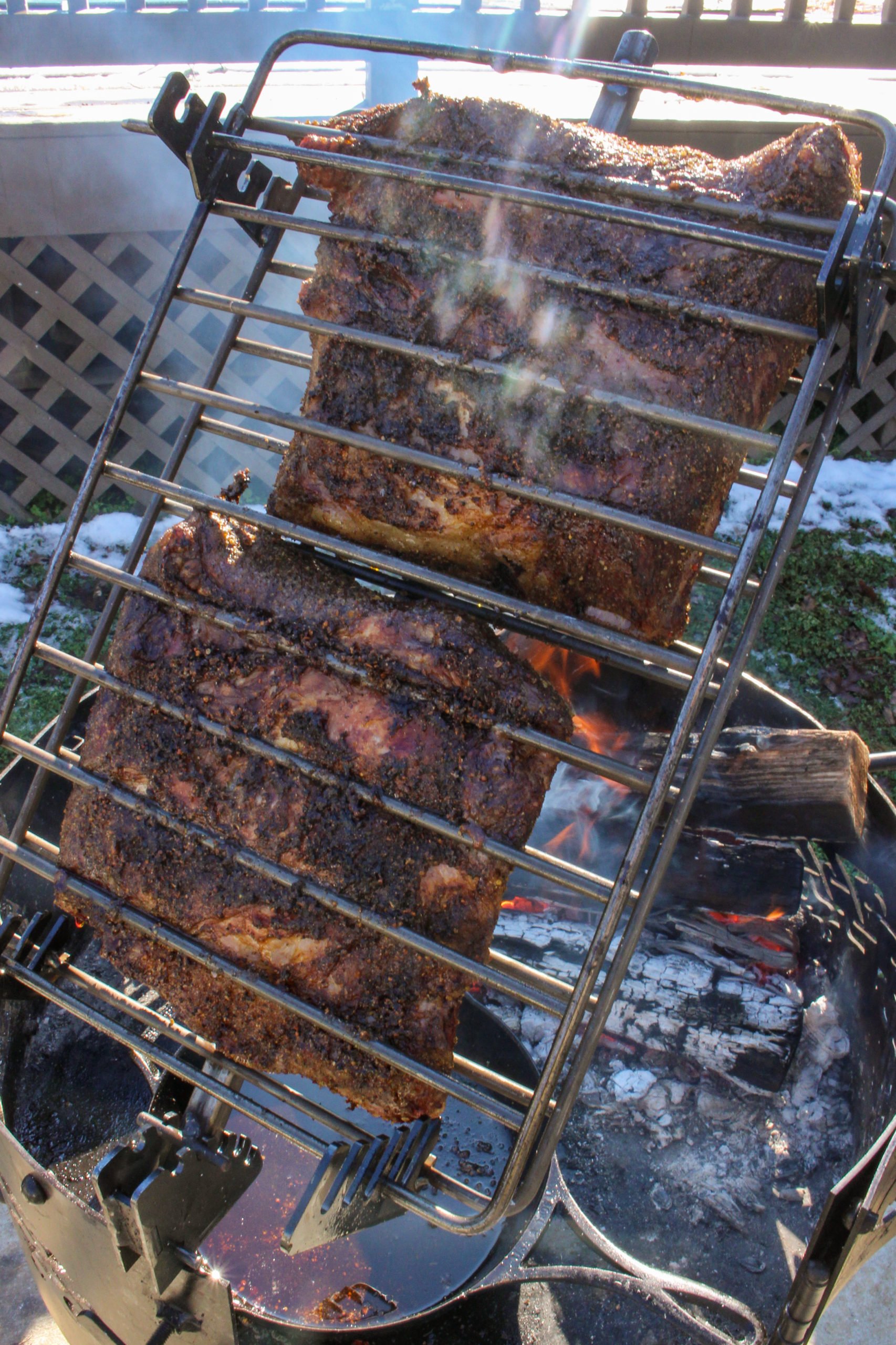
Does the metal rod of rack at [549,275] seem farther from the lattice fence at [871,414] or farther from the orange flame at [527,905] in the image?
the lattice fence at [871,414]

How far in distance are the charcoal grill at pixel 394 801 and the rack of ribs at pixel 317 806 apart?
58 millimetres

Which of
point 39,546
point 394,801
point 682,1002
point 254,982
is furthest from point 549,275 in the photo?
point 39,546

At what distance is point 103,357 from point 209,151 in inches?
177

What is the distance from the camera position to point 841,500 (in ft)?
21.3

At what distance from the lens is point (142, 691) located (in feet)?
6.90

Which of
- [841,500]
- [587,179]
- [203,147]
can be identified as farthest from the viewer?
[841,500]

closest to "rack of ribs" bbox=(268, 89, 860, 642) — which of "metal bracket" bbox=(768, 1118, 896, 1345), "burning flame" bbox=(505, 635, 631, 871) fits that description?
"metal bracket" bbox=(768, 1118, 896, 1345)

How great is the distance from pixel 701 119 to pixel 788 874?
4938mm

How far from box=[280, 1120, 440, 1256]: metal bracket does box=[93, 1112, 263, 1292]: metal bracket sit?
19 cm

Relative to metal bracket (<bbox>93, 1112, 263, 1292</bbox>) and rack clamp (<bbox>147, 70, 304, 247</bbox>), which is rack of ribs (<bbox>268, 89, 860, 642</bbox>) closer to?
rack clamp (<bbox>147, 70, 304, 247</bbox>)

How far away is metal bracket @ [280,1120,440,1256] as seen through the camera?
1.74m

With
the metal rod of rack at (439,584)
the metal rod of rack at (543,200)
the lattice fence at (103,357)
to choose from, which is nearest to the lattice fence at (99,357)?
the lattice fence at (103,357)

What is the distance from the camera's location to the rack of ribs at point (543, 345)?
1896 mm

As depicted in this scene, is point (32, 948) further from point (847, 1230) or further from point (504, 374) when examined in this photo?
point (847, 1230)
